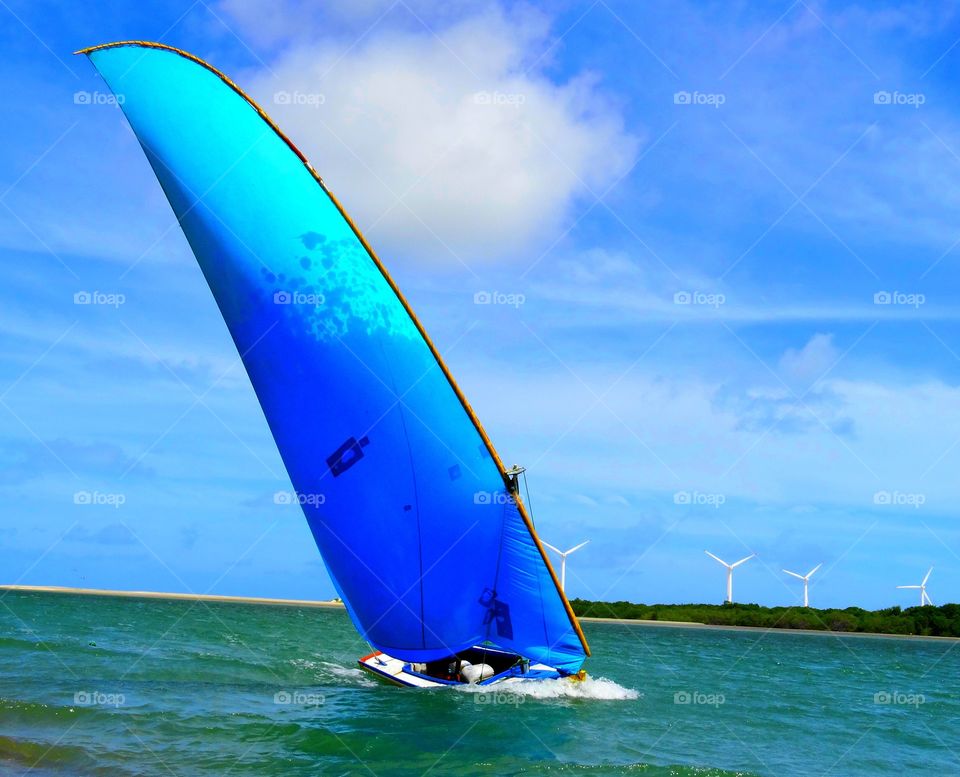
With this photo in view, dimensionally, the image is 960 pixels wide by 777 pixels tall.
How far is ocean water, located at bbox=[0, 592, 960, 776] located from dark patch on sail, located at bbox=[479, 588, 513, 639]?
6.13ft

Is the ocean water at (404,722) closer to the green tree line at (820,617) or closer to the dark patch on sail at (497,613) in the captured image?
the dark patch on sail at (497,613)

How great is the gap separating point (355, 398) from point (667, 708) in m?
13.8

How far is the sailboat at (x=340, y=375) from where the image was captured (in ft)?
63.5

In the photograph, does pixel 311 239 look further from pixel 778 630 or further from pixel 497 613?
pixel 778 630

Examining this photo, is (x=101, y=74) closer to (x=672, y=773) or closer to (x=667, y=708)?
(x=672, y=773)

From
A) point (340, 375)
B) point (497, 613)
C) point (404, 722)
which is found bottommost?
point (404, 722)

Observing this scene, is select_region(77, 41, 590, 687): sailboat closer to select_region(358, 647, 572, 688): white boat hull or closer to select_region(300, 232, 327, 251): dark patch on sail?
select_region(300, 232, 327, 251): dark patch on sail

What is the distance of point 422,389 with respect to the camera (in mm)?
20266

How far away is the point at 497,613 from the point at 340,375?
7111 millimetres

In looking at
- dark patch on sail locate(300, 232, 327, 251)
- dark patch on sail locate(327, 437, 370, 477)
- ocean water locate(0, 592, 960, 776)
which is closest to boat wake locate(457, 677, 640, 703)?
ocean water locate(0, 592, 960, 776)

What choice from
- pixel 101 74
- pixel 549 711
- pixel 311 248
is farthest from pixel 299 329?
pixel 549 711

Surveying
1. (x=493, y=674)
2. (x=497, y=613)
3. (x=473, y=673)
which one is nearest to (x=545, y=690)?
(x=493, y=674)

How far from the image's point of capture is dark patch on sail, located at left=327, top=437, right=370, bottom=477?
20438 millimetres

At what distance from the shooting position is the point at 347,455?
808 inches
